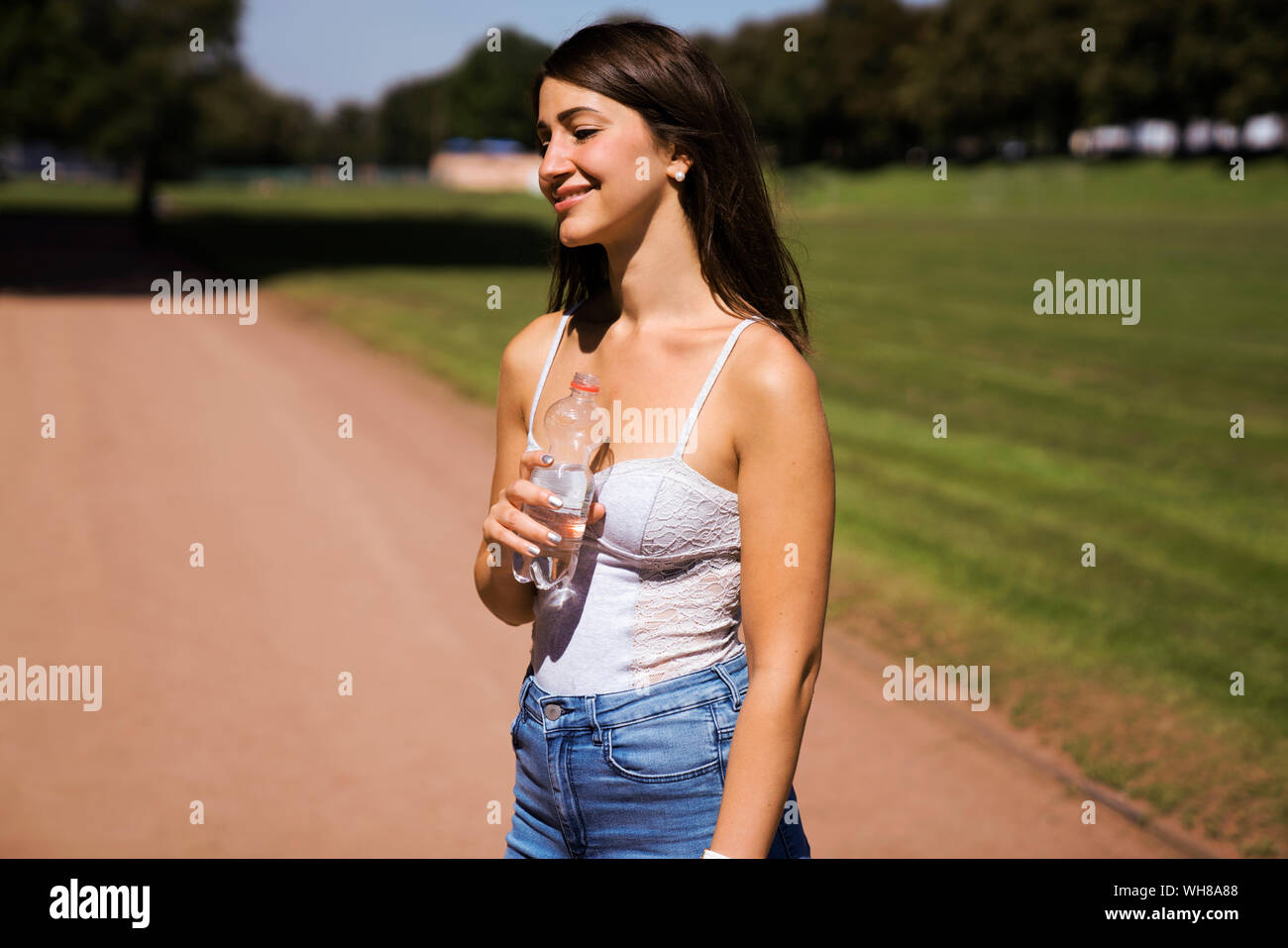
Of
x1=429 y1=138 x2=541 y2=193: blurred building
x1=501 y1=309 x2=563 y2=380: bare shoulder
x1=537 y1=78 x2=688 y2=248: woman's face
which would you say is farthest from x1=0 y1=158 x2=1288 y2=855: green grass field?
x1=429 y1=138 x2=541 y2=193: blurred building

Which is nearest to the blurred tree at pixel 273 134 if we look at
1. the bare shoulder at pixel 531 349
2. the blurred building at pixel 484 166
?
the blurred building at pixel 484 166

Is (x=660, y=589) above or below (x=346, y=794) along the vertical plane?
above

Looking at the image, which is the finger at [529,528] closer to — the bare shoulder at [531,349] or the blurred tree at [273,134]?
the bare shoulder at [531,349]

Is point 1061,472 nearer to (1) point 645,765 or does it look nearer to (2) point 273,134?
(1) point 645,765

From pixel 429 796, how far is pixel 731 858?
3533 millimetres

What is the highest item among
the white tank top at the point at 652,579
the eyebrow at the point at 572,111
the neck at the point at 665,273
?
the eyebrow at the point at 572,111

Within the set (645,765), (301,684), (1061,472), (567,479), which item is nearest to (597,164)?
(567,479)

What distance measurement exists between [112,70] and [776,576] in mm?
36365

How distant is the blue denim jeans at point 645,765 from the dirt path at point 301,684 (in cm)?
281

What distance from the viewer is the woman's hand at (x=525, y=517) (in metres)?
2.18

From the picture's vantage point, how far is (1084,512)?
977cm

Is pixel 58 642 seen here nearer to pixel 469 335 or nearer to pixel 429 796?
pixel 429 796

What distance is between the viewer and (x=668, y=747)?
2.25 meters
